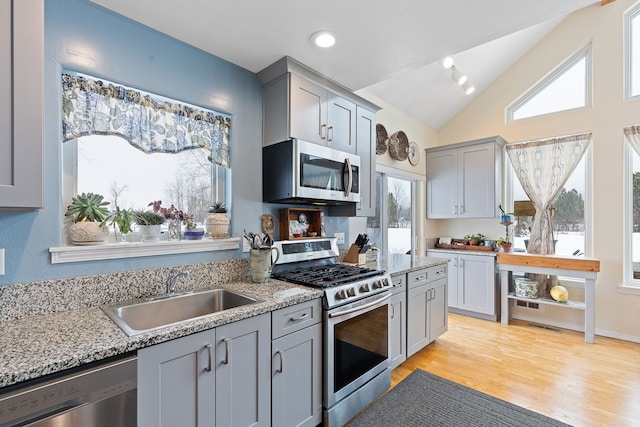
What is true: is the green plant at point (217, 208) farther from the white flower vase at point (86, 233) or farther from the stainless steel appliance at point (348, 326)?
the white flower vase at point (86, 233)

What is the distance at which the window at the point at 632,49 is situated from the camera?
3.38 m

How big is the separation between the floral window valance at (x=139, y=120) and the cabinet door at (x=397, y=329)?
5.69 ft

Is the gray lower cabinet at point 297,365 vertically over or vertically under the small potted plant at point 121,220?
under

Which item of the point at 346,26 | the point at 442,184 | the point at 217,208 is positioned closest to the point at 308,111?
the point at 346,26

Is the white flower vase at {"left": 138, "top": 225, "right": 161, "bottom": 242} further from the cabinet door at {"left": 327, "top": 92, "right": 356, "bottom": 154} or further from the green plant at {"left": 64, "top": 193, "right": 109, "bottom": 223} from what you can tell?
the cabinet door at {"left": 327, "top": 92, "right": 356, "bottom": 154}

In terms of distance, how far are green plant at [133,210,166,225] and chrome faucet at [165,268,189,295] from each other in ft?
1.00

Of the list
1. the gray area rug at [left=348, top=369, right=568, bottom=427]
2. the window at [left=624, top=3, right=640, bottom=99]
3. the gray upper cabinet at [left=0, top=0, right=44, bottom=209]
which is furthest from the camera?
the window at [left=624, top=3, right=640, bottom=99]

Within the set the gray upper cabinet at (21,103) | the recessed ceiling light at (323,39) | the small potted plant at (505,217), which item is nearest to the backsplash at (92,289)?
the gray upper cabinet at (21,103)

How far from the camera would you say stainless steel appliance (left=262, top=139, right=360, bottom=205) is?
2127mm

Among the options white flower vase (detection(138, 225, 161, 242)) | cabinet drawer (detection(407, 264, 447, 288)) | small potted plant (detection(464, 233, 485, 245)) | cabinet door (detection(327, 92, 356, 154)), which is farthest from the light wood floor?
white flower vase (detection(138, 225, 161, 242))

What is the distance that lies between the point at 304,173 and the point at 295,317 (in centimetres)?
100

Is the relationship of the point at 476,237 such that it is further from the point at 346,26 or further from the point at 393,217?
the point at 346,26

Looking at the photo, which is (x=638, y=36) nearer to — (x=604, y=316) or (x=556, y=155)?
(x=556, y=155)

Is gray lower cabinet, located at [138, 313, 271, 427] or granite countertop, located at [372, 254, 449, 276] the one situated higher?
granite countertop, located at [372, 254, 449, 276]
